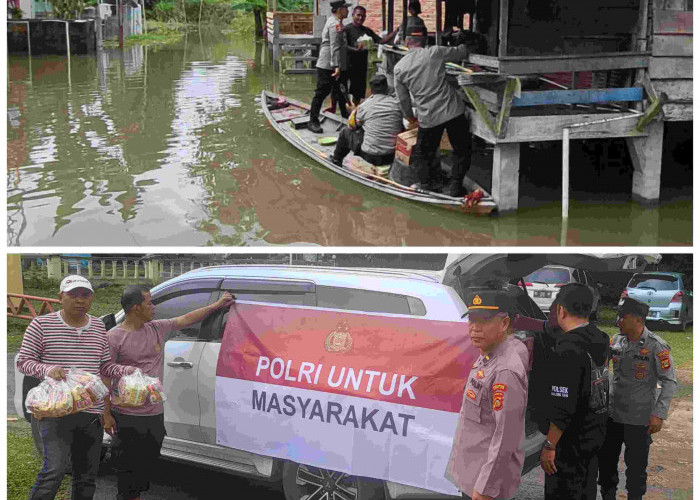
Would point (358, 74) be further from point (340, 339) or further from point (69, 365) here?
point (69, 365)

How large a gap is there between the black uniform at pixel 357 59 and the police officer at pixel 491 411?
863 cm

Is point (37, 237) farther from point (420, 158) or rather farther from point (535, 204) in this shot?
point (535, 204)

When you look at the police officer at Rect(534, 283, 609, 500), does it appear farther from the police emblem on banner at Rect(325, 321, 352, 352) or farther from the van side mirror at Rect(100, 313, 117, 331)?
the van side mirror at Rect(100, 313, 117, 331)

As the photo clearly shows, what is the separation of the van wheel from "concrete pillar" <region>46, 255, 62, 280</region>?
106 inches

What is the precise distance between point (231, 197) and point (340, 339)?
4448 mm

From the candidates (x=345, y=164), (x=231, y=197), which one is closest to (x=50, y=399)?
(x=231, y=197)

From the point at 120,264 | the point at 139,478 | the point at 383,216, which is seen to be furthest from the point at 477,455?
the point at 383,216

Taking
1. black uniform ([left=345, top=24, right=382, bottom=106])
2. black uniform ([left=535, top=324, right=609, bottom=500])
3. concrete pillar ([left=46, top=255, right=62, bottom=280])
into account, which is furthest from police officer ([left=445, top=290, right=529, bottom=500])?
black uniform ([left=345, top=24, right=382, bottom=106])

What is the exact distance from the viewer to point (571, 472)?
15.8 feet

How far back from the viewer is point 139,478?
5.35m

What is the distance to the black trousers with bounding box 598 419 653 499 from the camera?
17.4ft

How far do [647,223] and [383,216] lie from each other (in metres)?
2.63

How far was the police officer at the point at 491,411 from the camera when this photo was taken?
439 cm

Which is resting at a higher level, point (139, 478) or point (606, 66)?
point (606, 66)
